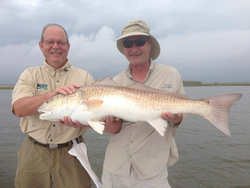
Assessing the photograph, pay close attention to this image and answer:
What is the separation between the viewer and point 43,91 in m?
3.83

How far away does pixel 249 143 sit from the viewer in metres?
10.4

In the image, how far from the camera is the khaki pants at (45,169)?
3592mm

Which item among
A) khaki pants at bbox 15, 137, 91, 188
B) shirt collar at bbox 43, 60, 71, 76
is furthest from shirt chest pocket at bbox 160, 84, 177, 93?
khaki pants at bbox 15, 137, 91, 188

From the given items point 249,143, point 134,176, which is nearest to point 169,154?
point 134,176

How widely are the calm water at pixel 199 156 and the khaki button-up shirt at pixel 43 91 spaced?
4.68 meters

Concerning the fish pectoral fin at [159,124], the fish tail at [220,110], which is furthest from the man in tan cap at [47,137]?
the fish tail at [220,110]

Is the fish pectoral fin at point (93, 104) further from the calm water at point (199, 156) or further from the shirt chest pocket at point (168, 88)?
the calm water at point (199, 156)

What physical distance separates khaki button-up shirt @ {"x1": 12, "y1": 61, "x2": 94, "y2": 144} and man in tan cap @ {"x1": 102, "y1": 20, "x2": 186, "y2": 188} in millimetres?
1008

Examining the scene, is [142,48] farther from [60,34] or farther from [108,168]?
[108,168]

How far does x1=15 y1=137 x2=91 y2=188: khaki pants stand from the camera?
359 cm

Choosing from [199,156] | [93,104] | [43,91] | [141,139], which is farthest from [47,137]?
[199,156]

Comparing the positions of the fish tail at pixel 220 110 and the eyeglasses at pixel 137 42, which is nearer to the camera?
the fish tail at pixel 220 110

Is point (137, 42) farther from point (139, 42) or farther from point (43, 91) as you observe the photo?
point (43, 91)

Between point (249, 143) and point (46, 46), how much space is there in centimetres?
1168
